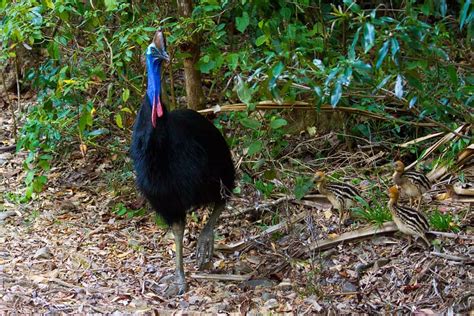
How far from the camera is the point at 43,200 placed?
689cm

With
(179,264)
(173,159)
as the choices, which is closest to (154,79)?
(173,159)

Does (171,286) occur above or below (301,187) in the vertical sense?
below

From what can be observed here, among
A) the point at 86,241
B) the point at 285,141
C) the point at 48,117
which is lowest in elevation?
the point at 86,241

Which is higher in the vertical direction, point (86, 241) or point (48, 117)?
point (48, 117)

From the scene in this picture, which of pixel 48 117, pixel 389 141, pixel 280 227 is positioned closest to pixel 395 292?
pixel 280 227

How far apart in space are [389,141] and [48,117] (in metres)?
2.79

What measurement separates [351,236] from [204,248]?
1022 millimetres

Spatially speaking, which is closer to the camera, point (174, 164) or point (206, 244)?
point (174, 164)

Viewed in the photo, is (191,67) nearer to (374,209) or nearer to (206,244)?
(206,244)

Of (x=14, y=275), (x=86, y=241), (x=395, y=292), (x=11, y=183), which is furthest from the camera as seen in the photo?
(x=11, y=183)

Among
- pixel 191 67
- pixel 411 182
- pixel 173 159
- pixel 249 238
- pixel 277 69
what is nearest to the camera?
pixel 277 69

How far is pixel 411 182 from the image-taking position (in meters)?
5.57

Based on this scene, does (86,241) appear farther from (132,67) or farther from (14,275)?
(132,67)

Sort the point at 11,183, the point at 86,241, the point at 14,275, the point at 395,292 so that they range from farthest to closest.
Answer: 1. the point at 11,183
2. the point at 86,241
3. the point at 14,275
4. the point at 395,292
